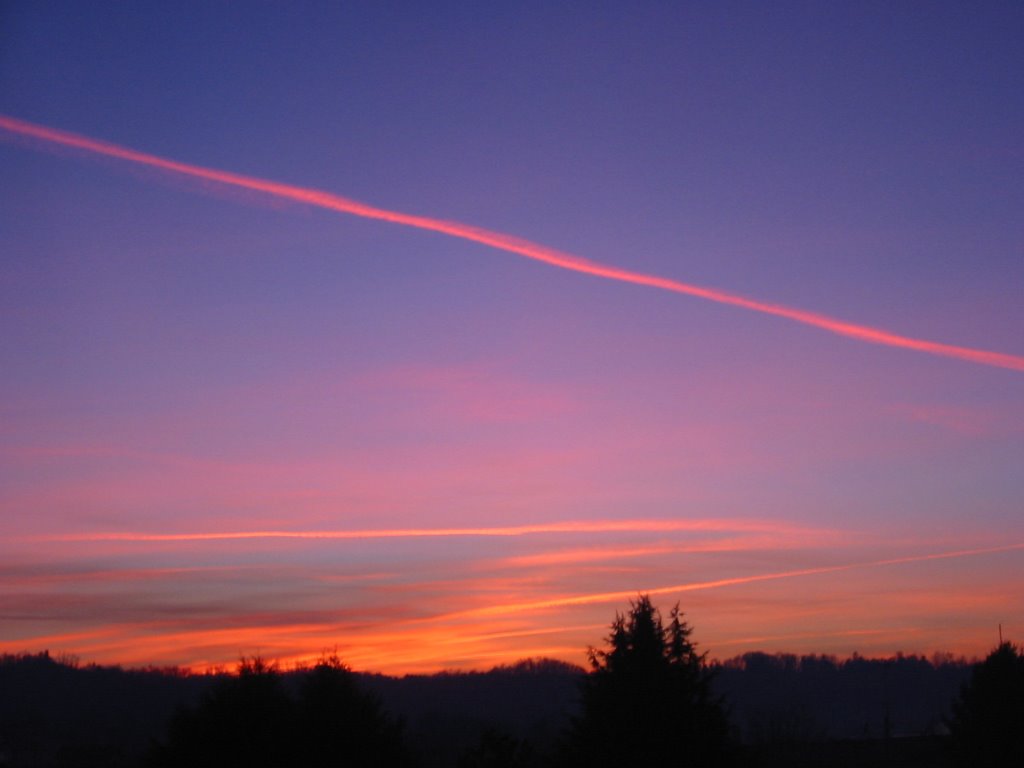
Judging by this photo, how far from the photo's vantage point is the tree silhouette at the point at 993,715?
39.2 meters

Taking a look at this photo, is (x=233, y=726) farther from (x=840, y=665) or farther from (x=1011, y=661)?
(x=840, y=665)

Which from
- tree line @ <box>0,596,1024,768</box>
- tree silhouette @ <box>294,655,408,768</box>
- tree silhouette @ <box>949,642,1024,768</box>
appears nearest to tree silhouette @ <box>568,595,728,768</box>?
tree line @ <box>0,596,1024,768</box>

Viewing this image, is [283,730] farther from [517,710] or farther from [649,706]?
[517,710]

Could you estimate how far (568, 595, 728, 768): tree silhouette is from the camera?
26531 mm

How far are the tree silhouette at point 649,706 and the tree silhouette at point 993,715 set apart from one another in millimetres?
17446

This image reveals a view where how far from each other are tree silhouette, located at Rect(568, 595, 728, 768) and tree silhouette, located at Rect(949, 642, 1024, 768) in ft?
57.2

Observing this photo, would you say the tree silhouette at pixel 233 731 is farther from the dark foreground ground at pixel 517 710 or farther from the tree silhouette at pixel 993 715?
the tree silhouette at pixel 993 715

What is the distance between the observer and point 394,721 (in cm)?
3475

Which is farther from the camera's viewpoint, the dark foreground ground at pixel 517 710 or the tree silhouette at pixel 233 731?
the dark foreground ground at pixel 517 710

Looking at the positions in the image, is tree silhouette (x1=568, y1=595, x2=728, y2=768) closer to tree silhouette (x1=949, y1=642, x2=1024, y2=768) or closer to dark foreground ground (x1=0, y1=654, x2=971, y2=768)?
dark foreground ground (x1=0, y1=654, x2=971, y2=768)

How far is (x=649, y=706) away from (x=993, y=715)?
19873mm

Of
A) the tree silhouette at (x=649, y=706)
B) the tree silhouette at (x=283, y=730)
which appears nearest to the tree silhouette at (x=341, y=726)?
the tree silhouette at (x=283, y=730)

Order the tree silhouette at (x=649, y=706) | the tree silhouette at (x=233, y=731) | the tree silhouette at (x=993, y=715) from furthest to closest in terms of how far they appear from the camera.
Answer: the tree silhouette at (x=993, y=715)
the tree silhouette at (x=233, y=731)
the tree silhouette at (x=649, y=706)

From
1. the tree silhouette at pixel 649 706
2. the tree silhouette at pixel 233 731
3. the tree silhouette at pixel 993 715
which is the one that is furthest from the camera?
the tree silhouette at pixel 993 715
